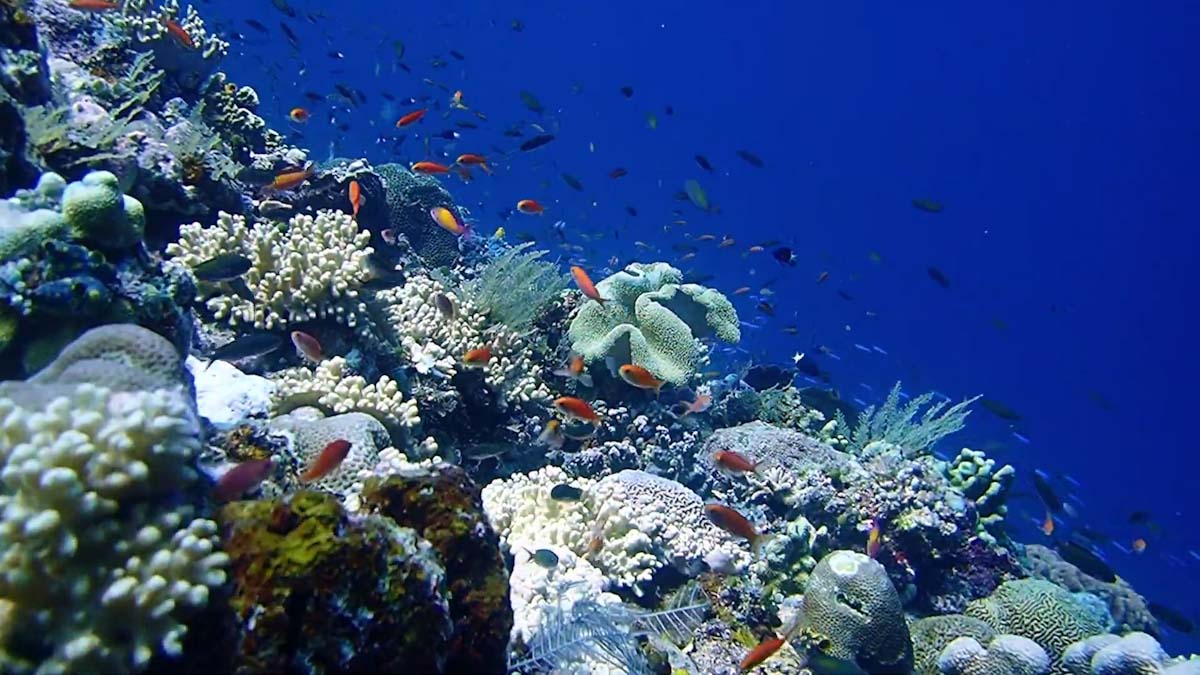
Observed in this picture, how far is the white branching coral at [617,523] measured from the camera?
18.8 feet

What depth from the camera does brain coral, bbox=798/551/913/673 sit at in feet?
19.4

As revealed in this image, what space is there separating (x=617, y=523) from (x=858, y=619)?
2.24 meters

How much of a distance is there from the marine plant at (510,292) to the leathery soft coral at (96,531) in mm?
5047

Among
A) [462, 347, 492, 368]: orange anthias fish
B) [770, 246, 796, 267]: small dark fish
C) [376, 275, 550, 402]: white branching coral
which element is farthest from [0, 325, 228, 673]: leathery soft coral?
[770, 246, 796, 267]: small dark fish

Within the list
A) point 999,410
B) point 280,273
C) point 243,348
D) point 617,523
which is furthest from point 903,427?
point 243,348

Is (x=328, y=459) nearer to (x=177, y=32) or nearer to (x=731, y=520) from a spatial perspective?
(x=731, y=520)

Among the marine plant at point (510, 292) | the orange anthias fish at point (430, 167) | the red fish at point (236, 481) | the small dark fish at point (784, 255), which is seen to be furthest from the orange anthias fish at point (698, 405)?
the red fish at point (236, 481)

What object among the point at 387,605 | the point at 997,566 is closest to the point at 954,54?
the point at 997,566

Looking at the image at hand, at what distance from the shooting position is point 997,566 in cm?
805

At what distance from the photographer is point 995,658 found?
19.4 ft

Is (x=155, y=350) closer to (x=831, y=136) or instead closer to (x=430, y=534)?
(x=430, y=534)

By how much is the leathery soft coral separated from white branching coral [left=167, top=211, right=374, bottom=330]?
330 cm

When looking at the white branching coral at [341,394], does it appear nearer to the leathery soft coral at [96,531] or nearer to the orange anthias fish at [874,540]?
the leathery soft coral at [96,531]

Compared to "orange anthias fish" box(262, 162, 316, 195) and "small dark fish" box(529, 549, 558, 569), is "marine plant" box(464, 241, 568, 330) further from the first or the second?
"small dark fish" box(529, 549, 558, 569)
